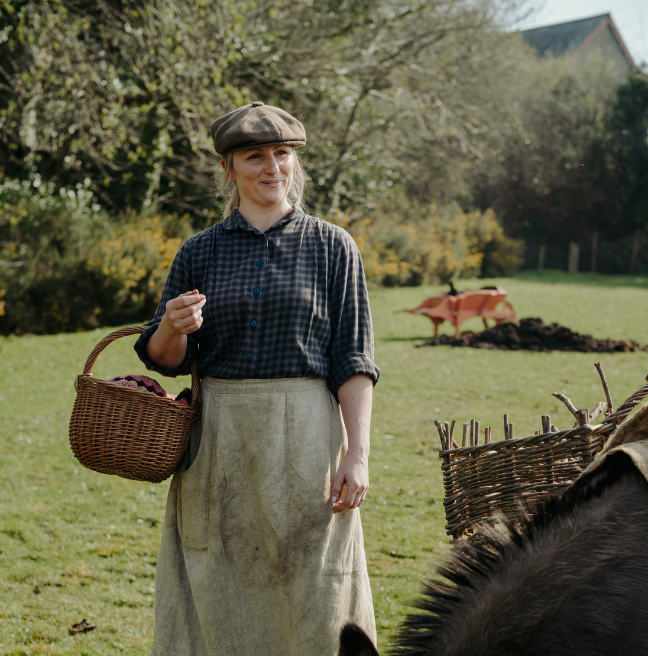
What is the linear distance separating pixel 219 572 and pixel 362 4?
45.4 feet

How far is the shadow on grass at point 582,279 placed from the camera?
71.9 ft

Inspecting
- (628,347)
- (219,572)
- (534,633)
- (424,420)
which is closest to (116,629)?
(219,572)

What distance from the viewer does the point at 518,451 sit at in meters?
2.08

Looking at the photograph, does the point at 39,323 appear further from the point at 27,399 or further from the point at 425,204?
the point at 425,204

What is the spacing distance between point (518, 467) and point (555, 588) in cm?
80

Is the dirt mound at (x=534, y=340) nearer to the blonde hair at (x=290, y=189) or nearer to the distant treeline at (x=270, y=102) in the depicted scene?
the distant treeline at (x=270, y=102)

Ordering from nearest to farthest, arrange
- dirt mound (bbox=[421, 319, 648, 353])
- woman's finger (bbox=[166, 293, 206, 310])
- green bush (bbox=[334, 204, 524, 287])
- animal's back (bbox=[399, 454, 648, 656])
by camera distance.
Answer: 1. animal's back (bbox=[399, 454, 648, 656])
2. woman's finger (bbox=[166, 293, 206, 310])
3. dirt mound (bbox=[421, 319, 648, 353])
4. green bush (bbox=[334, 204, 524, 287])

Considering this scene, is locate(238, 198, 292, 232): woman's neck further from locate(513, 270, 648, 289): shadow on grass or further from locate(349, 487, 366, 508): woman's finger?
locate(513, 270, 648, 289): shadow on grass

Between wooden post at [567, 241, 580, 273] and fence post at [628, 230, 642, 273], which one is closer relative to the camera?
fence post at [628, 230, 642, 273]

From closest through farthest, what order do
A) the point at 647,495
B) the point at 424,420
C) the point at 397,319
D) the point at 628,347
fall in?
the point at 647,495 < the point at 424,420 < the point at 628,347 < the point at 397,319

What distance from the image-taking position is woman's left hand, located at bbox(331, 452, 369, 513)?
2.12m

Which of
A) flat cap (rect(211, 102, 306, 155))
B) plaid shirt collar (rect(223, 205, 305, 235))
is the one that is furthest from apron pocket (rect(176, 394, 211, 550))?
flat cap (rect(211, 102, 306, 155))

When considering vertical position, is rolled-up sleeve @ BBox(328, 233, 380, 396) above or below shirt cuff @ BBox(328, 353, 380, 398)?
above

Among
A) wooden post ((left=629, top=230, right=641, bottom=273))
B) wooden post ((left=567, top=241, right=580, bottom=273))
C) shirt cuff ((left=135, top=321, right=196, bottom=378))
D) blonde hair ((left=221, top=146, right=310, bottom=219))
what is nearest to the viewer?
shirt cuff ((left=135, top=321, right=196, bottom=378))
